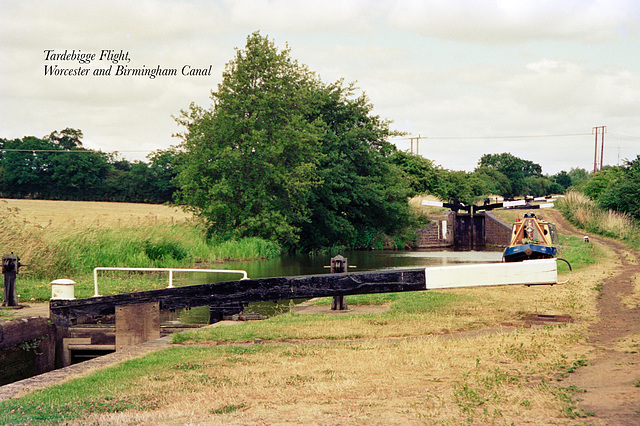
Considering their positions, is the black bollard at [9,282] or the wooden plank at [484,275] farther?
the black bollard at [9,282]

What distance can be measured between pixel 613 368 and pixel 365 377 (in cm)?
308

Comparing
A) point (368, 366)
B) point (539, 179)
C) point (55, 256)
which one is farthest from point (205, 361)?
point (539, 179)

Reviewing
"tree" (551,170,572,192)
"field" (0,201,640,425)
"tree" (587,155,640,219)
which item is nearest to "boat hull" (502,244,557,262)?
"field" (0,201,640,425)

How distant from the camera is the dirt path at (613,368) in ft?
19.1

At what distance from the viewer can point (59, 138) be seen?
8400 centimetres

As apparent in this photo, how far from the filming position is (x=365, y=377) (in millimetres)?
7473

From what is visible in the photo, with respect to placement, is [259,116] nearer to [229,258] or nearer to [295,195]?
[295,195]

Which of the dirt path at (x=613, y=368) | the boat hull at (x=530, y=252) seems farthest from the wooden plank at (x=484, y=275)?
the boat hull at (x=530, y=252)

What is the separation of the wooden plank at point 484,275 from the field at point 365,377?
771 millimetres

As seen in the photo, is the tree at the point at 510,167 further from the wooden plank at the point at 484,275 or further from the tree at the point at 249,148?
the wooden plank at the point at 484,275

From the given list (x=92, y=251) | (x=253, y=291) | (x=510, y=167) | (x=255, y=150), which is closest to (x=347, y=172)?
(x=255, y=150)

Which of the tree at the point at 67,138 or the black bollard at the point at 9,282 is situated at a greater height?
the tree at the point at 67,138

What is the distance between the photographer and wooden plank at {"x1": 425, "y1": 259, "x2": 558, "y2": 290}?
1143 centimetres

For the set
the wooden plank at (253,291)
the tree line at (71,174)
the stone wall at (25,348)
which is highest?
the tree line at (71,174)
